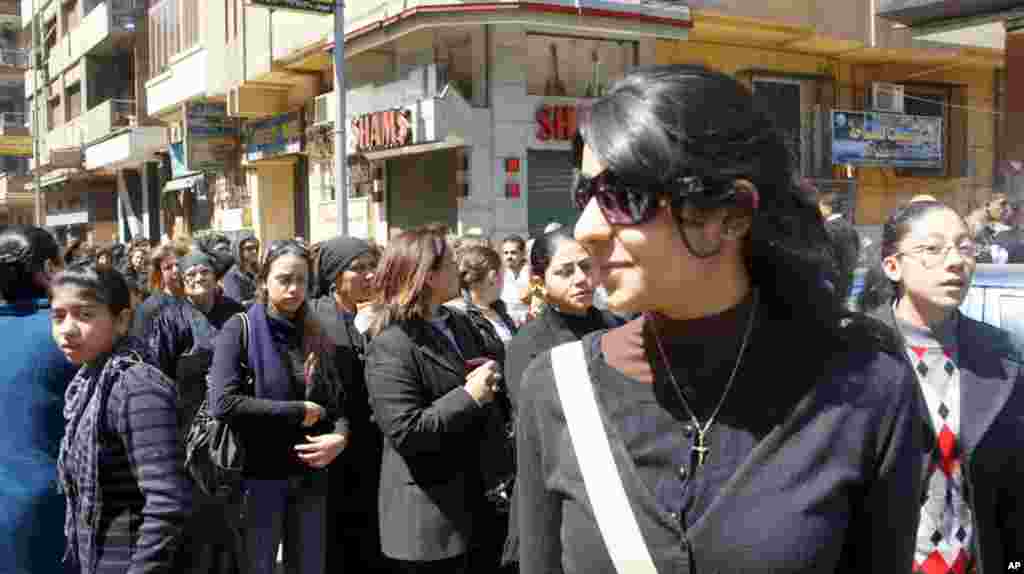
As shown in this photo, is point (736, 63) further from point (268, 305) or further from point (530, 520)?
point (530, 520)

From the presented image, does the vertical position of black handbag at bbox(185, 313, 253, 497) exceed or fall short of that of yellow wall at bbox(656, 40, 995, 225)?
it falls short

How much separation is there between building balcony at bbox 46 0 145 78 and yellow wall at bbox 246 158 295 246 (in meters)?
10.1

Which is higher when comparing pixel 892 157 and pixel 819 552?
pixel 892 157

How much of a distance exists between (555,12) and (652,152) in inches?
507

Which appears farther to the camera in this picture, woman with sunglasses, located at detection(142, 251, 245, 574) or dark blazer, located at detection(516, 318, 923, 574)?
woman with sunglasses, located at detection(142, 251, 245, 574)

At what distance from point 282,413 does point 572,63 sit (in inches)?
495

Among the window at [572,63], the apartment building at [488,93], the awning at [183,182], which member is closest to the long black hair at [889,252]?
the apartment building at [488,93]

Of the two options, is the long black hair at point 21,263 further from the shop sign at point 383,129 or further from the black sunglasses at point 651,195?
the shop sign at point 383,129

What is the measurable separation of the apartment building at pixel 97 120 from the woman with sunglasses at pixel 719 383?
28195 mm

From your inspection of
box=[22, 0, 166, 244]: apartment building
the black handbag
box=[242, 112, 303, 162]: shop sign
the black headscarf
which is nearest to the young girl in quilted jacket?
the black handbag

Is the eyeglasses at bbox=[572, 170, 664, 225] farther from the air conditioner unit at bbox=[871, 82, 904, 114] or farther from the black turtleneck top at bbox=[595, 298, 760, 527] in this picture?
the air conditioner unit at bbox=[871, 82, 904, 114]

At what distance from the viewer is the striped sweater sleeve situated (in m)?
2.61

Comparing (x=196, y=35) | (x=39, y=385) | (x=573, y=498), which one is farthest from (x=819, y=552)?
(x=196, y=35)

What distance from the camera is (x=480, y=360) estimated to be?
3957 mm
